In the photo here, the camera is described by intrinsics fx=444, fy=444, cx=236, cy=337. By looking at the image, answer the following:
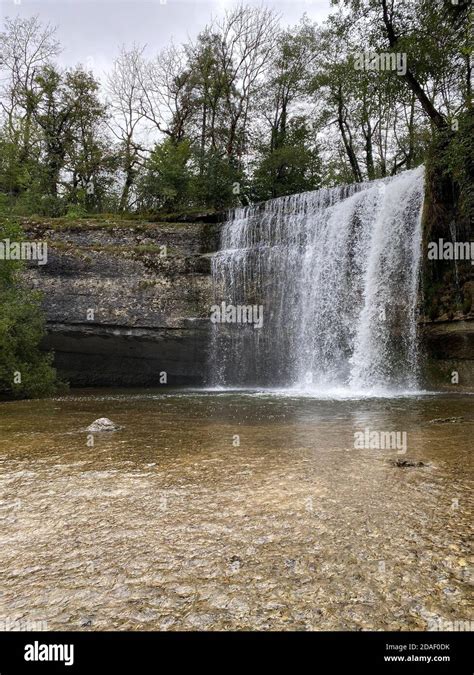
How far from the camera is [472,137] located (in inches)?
443

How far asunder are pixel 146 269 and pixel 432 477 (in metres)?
14.6

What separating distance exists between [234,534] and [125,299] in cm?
1456

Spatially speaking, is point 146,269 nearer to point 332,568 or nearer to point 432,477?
point 432,477

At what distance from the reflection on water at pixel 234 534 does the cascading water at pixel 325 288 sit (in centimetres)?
845

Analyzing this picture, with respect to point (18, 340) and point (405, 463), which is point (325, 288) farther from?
point (405, 463)

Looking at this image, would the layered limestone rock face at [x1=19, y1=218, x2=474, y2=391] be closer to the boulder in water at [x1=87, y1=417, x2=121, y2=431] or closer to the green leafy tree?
the green leafy tree

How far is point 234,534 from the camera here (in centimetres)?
262

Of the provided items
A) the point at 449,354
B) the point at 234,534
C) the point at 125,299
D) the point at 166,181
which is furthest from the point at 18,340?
the point at 166,181

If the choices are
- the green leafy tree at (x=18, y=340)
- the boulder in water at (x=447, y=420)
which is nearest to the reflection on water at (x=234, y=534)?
the boulder in water at (x=447, y=420)

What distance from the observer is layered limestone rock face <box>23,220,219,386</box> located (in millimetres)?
16016

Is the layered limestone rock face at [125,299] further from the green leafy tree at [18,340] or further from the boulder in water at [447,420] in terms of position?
the boulder in water at [447,420]
